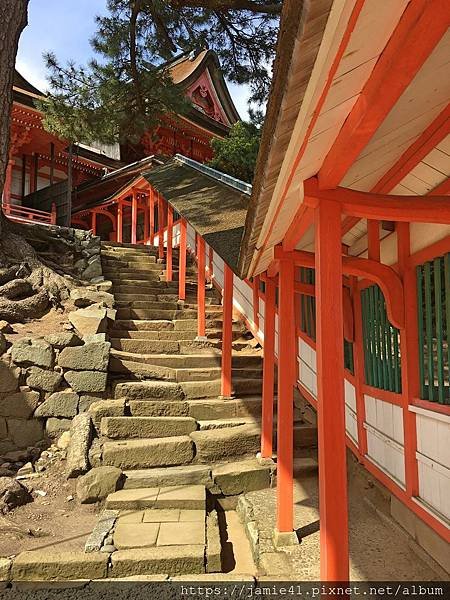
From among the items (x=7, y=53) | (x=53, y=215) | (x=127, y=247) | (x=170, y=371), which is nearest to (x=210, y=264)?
(x=127, y=247)

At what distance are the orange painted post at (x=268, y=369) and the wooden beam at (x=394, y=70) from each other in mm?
2762

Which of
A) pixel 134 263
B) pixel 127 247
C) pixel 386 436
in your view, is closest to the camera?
pixel 386 436

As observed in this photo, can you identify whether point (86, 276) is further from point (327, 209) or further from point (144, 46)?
point (327, 209)

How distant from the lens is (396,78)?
131 centimetres

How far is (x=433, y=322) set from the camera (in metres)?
2.94

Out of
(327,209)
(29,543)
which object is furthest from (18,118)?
(327,209)

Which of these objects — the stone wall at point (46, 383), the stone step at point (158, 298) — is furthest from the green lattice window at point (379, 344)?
the stone step at point (158, 298)

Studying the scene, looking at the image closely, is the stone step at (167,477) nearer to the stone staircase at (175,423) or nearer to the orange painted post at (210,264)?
the stone staircase at (175,423)

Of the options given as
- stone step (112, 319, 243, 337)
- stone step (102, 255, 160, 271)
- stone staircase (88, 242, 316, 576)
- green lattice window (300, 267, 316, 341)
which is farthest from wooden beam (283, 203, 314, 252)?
stone step (102, 255, 160, 271)

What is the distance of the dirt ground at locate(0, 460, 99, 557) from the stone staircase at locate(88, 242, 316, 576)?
0.34 m

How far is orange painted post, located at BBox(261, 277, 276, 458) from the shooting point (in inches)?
173

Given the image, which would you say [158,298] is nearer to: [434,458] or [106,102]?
[106,102]

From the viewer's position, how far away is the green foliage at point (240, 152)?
11.0 metres

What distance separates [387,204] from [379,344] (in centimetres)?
188
